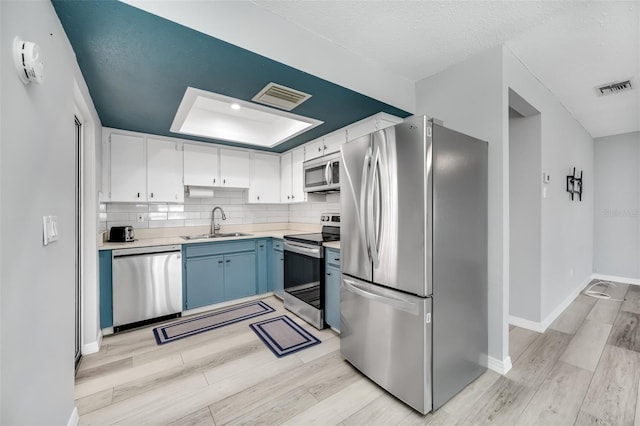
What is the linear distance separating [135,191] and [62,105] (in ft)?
6.29

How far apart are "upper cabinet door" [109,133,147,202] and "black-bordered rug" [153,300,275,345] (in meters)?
1.52

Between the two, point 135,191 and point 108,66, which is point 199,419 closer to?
point 108,66

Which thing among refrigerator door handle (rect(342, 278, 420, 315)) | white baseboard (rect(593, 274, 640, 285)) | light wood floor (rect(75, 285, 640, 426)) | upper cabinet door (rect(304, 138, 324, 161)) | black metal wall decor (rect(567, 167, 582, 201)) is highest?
upper cabinet door (rect(304, 138, 324, 161))

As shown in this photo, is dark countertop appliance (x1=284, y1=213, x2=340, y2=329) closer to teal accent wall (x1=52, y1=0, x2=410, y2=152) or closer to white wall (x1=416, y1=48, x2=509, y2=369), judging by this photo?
teal accent wall (x1=52, y1=0, x2=410, y2=152)

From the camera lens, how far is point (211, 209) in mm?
3992

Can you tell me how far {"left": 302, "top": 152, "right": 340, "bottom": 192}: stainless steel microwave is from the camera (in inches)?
119

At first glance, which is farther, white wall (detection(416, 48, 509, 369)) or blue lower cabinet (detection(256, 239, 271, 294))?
blue lower cabinet (detection(256, 239, 271, 294))

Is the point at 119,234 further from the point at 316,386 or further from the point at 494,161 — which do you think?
the point at 494,161

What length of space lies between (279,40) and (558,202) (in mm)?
3378

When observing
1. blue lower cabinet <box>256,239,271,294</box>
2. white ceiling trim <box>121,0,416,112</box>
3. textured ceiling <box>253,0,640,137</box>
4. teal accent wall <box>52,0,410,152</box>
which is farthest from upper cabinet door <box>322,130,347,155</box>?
blue lower cabinet <box>256,239,271,294</box>

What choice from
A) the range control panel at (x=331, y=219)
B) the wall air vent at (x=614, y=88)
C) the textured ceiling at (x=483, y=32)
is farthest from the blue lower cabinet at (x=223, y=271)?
the wall air vent at (x=614, y=88)

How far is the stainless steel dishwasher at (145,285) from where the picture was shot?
2.76 metres

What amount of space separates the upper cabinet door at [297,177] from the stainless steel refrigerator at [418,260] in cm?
173

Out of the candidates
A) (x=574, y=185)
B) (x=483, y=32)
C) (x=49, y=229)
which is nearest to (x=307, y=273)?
(x=49, y=229)
